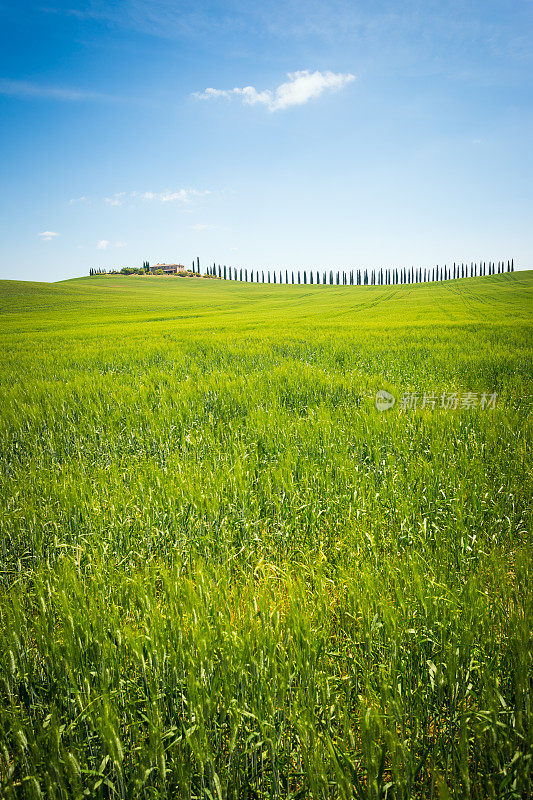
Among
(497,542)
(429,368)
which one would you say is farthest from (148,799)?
(429,368)

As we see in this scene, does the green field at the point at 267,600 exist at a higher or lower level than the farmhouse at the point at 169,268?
lower

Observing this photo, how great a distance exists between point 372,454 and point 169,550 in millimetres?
2769

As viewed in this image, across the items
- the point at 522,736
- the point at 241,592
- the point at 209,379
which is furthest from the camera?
the point at 209,379

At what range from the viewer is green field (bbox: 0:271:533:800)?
1499 mm

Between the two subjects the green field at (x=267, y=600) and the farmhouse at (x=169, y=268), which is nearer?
the green field at (x=267, y=600)

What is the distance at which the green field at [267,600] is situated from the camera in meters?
1.50

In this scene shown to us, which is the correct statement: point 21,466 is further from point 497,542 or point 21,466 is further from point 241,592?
point 497,542

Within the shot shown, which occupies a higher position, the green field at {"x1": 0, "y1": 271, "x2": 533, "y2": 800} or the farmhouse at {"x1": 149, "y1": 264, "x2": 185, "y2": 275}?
the farmhouse at {"x1": 149, "y1": 264, "x2": 185, "y2": 275}

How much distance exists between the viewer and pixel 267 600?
6.98ft

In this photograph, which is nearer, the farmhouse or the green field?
the green field

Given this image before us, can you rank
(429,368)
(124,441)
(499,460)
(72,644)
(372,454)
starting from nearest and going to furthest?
(72,644), (499,460), (372,454), (124,441), (429,368)

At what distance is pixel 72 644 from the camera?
1.88m

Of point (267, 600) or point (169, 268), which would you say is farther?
point (169, 268)

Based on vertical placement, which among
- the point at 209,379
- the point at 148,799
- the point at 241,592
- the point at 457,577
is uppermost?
the point at 209,379
